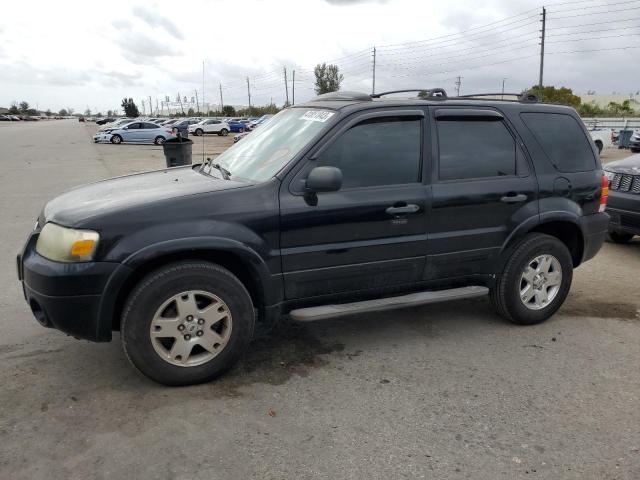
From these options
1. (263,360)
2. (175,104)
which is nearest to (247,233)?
(263,360)

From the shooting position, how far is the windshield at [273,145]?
12.5ft

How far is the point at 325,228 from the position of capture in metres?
3.67

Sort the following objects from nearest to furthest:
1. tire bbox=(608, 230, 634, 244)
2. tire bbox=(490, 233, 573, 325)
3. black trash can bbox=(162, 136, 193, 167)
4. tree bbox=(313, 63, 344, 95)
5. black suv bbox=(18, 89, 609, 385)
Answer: black suv bbox=(18, 89, 609, 385), tire bbox=(490, 233, 573, 325), tire bbox=(608, 230, 634, 244), black trash can bbox=(162, 136, 193, 167), tree bbox=(313, 63, 344, 95)

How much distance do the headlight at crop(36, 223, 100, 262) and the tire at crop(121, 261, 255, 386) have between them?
35cm

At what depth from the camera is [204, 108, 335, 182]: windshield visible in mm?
3812

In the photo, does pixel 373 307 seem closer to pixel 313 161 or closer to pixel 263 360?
pixel 263 360

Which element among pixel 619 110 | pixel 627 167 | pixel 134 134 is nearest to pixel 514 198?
pixel 627 167

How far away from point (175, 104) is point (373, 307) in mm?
150241

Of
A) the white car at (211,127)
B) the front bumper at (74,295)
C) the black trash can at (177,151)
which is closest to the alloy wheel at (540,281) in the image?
the front bumper at (74,295)

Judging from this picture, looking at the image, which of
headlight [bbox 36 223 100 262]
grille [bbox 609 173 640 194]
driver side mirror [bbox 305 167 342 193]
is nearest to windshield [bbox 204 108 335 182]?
driver side mirror [bbox 305 167 342 193]

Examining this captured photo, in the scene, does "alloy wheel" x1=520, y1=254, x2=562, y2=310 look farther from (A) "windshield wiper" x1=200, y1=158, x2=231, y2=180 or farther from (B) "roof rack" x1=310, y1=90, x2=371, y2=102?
(A) "windshield wiper" x1=200, y1=158, x2=231, y2=180

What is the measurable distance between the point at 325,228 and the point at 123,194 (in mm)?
1368

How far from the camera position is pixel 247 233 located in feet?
11.4

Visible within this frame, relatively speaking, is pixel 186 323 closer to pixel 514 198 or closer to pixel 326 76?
pixel 514 198
